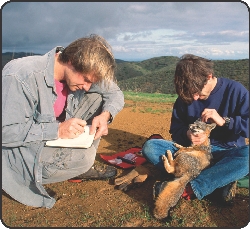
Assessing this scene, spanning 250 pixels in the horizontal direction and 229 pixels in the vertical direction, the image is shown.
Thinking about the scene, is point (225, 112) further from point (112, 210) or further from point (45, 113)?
point (45, 113)

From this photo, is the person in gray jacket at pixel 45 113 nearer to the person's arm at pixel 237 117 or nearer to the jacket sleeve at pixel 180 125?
the jacket sleeve at pixel 180 125

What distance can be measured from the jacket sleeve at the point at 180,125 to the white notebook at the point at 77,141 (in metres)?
1.13

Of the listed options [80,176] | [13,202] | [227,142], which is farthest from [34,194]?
[227,142]

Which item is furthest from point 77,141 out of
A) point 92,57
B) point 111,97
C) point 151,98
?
point 151,98

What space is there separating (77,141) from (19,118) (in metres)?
0.65

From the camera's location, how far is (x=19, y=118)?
2.99 metres

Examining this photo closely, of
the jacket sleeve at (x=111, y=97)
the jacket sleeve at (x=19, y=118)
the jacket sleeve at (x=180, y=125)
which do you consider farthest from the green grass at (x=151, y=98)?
the jacket sleeve at (x=19, y=118)

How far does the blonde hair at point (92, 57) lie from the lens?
9.64ft

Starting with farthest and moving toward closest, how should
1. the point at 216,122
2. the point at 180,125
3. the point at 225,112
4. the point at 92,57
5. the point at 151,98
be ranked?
the point at 151,98, the point at 180,125, the point at 225,112, the point at 216,122, the point at 92,57

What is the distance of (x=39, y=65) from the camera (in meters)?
3.14

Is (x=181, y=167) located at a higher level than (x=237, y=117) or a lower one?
lower

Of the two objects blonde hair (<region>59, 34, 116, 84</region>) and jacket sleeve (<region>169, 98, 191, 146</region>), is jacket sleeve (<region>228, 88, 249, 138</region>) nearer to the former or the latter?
jacket sleeve (<region>169, 98, 191, 146</region>)

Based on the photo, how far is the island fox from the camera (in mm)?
3033

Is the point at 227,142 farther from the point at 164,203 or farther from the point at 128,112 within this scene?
the point at 128,112
